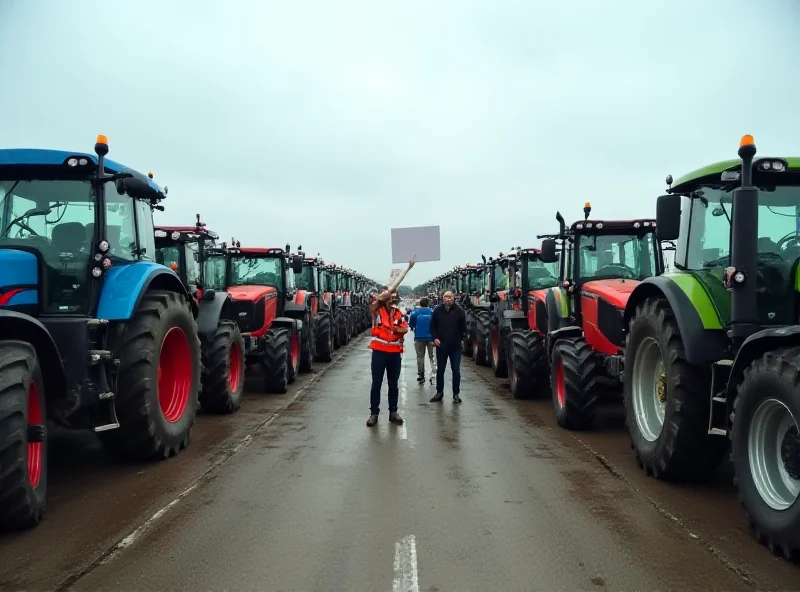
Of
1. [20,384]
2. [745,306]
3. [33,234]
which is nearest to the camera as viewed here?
[20,384]

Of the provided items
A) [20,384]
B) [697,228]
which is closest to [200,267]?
[20,384]

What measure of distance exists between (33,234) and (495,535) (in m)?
4.35

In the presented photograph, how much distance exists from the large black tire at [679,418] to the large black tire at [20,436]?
4.54 meters

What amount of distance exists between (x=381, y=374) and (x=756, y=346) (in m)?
4.79

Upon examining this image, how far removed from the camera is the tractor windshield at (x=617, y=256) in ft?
28.6

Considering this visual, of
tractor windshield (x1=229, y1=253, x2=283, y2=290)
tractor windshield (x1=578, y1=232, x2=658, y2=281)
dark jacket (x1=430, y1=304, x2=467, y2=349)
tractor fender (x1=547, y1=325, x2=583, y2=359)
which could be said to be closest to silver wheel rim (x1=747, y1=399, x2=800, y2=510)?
tractor fender (x1=547, y1=325, x2=583, y2=359)

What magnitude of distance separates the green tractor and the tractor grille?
22.6 feet

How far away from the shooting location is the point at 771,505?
386 cm

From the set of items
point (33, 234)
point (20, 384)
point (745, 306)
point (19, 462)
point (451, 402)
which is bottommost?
point (451, 402)

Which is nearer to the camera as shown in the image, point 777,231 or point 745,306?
point 745,306

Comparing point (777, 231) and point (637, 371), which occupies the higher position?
point (777, 231)

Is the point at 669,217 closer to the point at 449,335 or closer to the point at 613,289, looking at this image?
the point at 613,289

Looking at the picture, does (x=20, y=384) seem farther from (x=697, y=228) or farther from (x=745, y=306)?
(x=697, y=228)

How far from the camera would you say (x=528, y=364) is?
1005 cm
